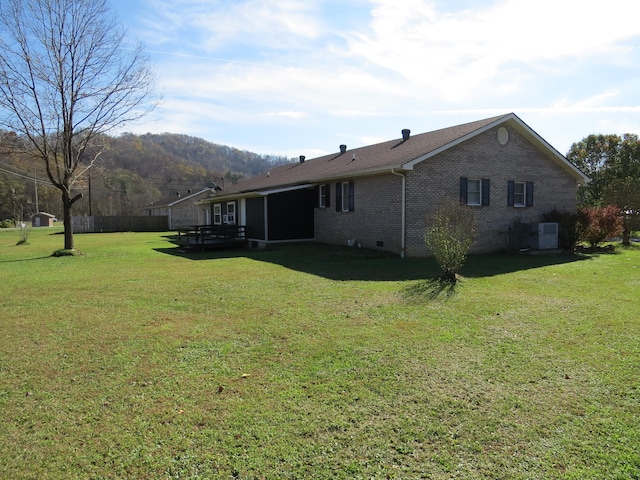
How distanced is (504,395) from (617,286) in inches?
271

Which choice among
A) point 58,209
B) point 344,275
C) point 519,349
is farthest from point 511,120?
point 58,209

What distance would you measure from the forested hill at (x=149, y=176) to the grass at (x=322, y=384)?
54553 mm

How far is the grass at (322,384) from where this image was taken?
2875mm

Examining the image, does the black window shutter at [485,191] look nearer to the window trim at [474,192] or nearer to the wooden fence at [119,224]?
the window trim at [474,192]

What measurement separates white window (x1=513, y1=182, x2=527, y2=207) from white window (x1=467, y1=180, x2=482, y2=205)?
2.09 metres

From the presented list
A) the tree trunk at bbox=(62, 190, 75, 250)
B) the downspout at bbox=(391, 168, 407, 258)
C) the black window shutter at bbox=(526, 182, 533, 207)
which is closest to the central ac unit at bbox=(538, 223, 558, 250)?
the black window shutter at bbox=(526, 182, 533, 207)

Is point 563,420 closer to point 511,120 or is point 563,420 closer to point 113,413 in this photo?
point 113,413

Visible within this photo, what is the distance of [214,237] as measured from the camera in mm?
19391

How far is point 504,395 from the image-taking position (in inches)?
150

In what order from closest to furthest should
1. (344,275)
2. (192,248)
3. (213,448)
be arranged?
1. (213,448)
2. (344,275)
3. (192,248)

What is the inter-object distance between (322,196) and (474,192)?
6472 millimetres

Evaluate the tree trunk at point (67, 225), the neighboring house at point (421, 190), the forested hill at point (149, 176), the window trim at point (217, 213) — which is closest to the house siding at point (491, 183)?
the neighboring house at point (421, 190)

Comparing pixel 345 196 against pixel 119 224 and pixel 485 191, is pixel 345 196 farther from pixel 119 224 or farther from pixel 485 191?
pixel 119 224

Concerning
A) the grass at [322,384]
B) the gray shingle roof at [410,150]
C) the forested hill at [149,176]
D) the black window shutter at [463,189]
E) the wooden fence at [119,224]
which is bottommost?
the grass at [322,384]
